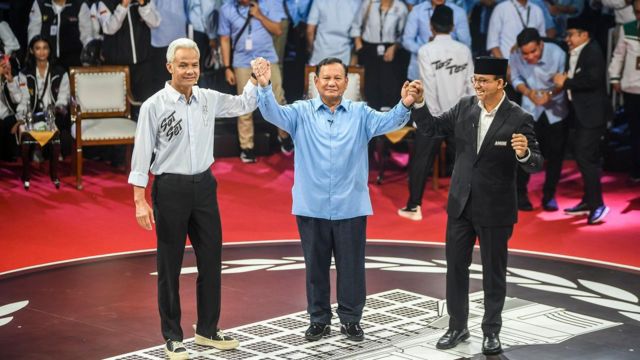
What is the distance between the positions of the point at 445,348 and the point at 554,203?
437 centimetres

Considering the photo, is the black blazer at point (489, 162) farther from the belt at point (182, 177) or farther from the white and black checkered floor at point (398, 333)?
the belt at point (182, 177)

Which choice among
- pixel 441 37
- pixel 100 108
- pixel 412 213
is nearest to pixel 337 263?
pixel 412 213

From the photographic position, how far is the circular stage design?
601cm

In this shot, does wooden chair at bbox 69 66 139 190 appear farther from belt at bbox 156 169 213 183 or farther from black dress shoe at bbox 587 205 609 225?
A: belt at bbox 156 169 213 183

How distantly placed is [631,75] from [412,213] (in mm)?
2842

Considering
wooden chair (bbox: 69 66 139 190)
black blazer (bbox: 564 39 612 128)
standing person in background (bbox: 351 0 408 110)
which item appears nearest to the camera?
black blazer (bbox: 564 39 612 128)

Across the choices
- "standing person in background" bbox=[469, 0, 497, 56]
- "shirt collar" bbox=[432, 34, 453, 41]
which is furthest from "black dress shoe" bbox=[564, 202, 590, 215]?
"standing person in background" bbox=[469, 0, 497, 56]

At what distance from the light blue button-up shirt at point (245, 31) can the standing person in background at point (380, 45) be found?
35.4 inches

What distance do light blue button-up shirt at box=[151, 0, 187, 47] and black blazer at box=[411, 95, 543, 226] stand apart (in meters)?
6.28

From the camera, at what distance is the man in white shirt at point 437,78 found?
384 inches

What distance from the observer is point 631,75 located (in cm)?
1092

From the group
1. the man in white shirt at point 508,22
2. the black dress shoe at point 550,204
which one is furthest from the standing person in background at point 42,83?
the black dress shoe at point 550,204

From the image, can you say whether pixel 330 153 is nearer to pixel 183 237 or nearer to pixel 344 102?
pixel 344 102

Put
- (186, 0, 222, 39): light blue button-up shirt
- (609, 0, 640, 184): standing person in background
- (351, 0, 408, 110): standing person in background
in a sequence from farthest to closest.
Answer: (186, 0, 222, 39): light blue button-up shirt, (351, 0, 408, 110): standing person in background, (609, 0, 640, 184): standing person in background
